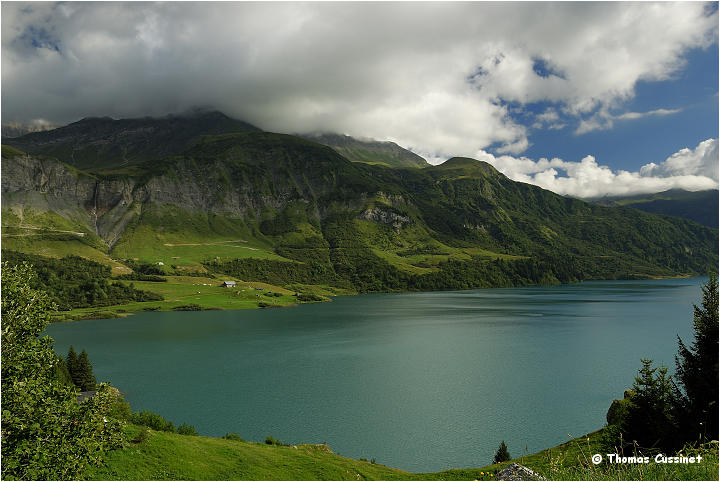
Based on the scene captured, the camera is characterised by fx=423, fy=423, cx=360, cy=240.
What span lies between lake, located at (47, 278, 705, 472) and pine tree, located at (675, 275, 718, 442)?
2066 cm

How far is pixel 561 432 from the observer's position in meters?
50.8

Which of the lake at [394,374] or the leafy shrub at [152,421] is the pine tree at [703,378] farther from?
the leafy shrub at [152,421]

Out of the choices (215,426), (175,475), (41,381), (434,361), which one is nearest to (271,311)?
(434,361)

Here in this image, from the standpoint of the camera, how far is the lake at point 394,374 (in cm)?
5144

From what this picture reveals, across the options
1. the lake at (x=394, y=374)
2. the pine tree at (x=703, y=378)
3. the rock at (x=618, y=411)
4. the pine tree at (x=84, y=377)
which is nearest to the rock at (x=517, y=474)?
the pine tree at (x=703, y=378)

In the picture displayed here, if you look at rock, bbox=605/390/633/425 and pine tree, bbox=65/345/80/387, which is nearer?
rock, bbox=605/390/633/425

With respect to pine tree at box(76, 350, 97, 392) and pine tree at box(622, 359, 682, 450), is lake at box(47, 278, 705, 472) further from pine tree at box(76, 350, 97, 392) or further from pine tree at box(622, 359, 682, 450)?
pine tree at box(622, 359, 682, 450)

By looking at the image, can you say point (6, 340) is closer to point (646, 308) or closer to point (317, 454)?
point (317, 454)

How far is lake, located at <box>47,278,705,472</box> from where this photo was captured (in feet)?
169

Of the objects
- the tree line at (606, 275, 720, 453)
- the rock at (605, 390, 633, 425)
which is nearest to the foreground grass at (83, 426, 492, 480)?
the tree line at (606, 275, 720, 453)

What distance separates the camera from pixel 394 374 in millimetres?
80188

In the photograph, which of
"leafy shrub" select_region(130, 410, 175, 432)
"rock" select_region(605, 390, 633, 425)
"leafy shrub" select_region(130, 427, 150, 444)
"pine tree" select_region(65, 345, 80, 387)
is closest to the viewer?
"leafy shrub" select_region(130, 427, 150, 444)

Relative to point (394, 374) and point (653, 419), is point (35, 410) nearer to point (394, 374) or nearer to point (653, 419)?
point (653, 419)

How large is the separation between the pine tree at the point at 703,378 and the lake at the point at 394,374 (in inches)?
813
